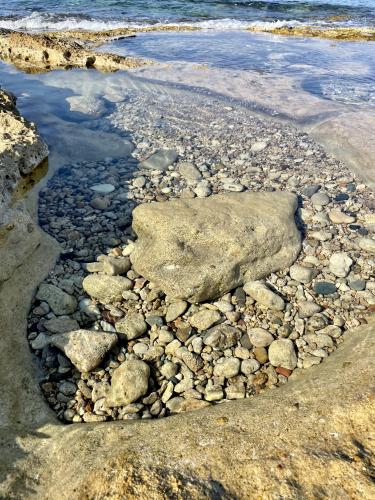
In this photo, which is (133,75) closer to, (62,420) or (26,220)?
(26,220)

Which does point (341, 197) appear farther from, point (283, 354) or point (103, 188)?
point (103, 188)

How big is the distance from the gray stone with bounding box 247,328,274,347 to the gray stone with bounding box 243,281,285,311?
1.18ft

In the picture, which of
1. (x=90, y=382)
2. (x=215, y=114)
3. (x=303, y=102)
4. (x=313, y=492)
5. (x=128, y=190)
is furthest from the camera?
(x=303, y=102)

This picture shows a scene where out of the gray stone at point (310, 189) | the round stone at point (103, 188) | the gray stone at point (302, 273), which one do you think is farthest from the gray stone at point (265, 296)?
the round stone at point (103, 188)

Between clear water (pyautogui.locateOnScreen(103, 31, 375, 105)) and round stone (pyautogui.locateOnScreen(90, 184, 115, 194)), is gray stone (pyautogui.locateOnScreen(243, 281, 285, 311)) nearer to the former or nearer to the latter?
round stone (pyautogui.locateOnScreen(90, 184, 115, 194))

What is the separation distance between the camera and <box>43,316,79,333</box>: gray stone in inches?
154

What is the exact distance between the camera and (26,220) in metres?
4.62

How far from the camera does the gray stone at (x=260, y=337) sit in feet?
12.7

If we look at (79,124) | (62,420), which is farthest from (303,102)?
(62,420)

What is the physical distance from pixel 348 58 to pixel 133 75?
7732mm

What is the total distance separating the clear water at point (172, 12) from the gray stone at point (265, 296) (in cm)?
2004

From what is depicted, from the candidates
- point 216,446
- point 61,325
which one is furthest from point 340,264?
point 61,325

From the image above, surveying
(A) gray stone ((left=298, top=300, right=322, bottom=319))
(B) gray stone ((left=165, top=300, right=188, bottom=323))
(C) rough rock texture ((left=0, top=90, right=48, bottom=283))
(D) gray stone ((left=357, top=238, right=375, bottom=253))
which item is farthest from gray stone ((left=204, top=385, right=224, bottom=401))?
(D) gray stone ((left=357, top=238, right=375, bottom=253))

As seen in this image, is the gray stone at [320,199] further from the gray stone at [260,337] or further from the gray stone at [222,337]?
the gray stone at [222,337]
